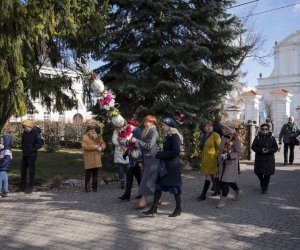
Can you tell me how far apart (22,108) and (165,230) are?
5.41 m

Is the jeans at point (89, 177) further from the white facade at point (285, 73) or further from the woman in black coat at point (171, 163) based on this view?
the white facade at point (285, 73)

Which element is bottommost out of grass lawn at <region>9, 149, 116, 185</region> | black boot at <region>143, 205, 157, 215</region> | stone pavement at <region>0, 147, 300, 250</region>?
stone pavement at <region>0, 147, 300, 250</region>

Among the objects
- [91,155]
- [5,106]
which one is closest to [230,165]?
[91,155]

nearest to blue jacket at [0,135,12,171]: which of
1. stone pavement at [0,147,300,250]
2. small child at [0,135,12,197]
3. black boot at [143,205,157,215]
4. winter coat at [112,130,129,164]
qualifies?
small child at [0,135,12,197]

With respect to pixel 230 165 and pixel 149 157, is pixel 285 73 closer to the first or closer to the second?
pixel 230 165

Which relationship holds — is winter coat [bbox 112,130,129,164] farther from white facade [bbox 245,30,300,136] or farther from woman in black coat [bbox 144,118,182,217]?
white facade [bbox 245,30,300,136]

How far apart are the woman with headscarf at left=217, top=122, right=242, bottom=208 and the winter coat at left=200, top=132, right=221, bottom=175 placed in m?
0.35

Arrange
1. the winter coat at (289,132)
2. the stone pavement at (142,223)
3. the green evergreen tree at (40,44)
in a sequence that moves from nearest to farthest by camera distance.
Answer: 1. the stone pavement at (142,223)
2. the green evergreen tree at (40,44)
3. the winter coat at (289,132)

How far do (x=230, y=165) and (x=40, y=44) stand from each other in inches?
241

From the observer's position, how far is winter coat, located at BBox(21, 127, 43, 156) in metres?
9.59

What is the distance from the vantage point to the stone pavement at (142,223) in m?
5.76

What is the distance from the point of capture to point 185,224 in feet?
22.1

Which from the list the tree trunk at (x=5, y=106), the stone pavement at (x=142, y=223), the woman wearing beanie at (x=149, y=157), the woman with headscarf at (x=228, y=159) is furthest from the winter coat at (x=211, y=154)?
the tree trunk at (x=5, y=106)

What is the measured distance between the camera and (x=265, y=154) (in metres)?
9.62
